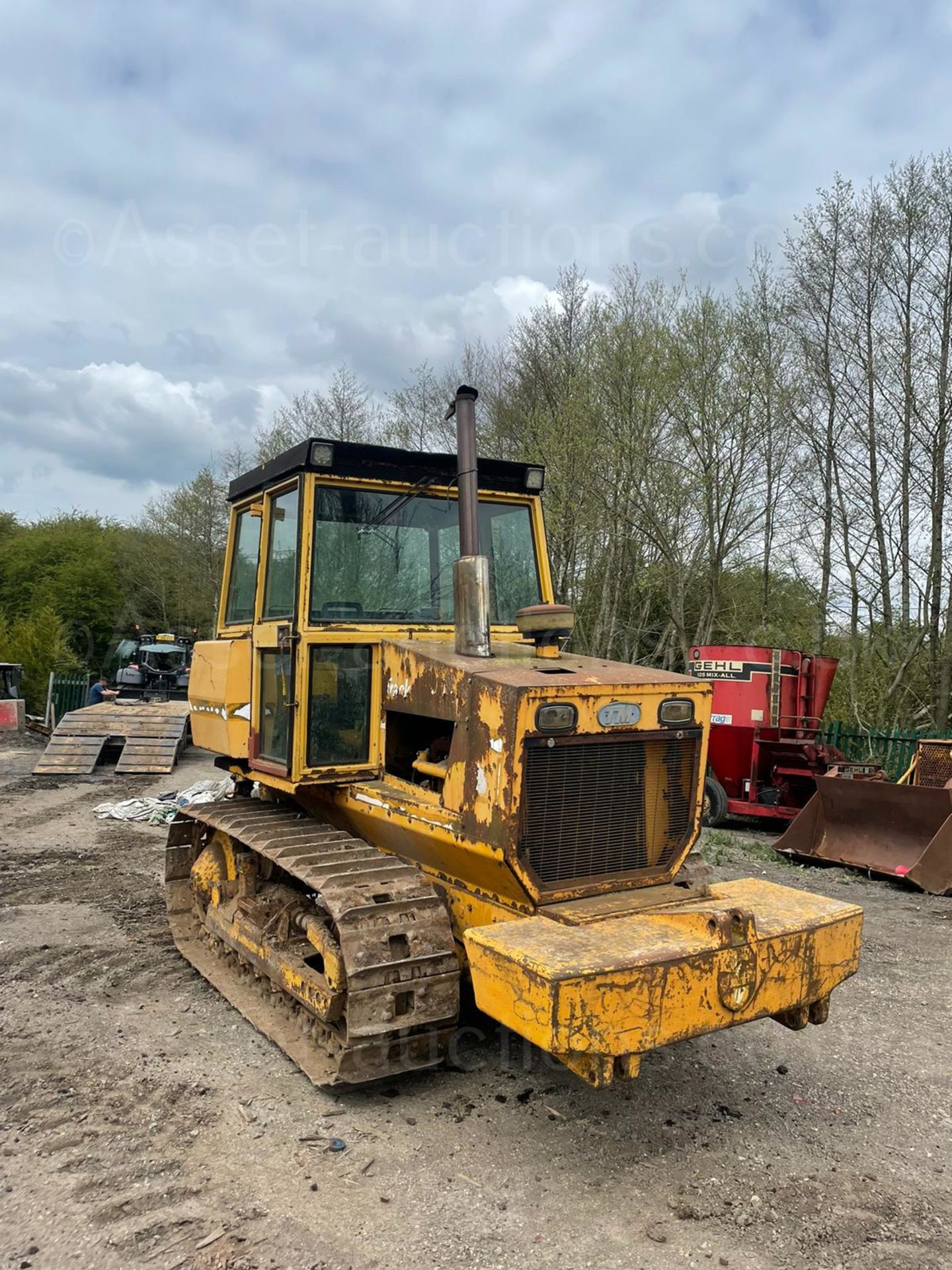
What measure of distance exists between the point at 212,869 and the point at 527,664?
2.70 meters

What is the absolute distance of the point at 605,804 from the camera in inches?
152

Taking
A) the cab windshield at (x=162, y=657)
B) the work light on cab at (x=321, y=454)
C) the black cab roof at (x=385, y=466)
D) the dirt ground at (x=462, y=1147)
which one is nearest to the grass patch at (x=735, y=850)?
the dirt ground at (x=462, y=1147)

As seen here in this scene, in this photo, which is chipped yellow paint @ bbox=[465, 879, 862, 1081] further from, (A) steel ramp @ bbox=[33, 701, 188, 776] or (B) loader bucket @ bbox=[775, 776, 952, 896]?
(A) steel ramp @ bbox=[33, 701, 188, 776]

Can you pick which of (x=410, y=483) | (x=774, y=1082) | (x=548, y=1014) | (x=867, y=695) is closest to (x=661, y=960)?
(x=548, y=1014)

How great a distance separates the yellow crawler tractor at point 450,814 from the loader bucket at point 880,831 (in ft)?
15.4

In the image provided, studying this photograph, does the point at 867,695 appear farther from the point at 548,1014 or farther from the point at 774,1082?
the point at 548,1014

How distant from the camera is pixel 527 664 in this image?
4.08 meters

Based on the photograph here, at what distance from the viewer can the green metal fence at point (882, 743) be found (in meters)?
13.0

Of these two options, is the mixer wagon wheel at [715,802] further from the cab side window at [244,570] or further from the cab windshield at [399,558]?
the cab side window at [244,570]

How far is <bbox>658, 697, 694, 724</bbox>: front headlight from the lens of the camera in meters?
3.96

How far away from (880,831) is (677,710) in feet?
18.6

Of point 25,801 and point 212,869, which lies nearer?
point 212,869

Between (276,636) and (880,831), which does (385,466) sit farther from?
(880,831)

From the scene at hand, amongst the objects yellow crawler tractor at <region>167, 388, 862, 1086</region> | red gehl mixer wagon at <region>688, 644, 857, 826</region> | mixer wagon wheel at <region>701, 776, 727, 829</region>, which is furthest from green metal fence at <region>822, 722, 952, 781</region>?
yellow crawler tractor at <region>167, 388, 862, 1086</region>
